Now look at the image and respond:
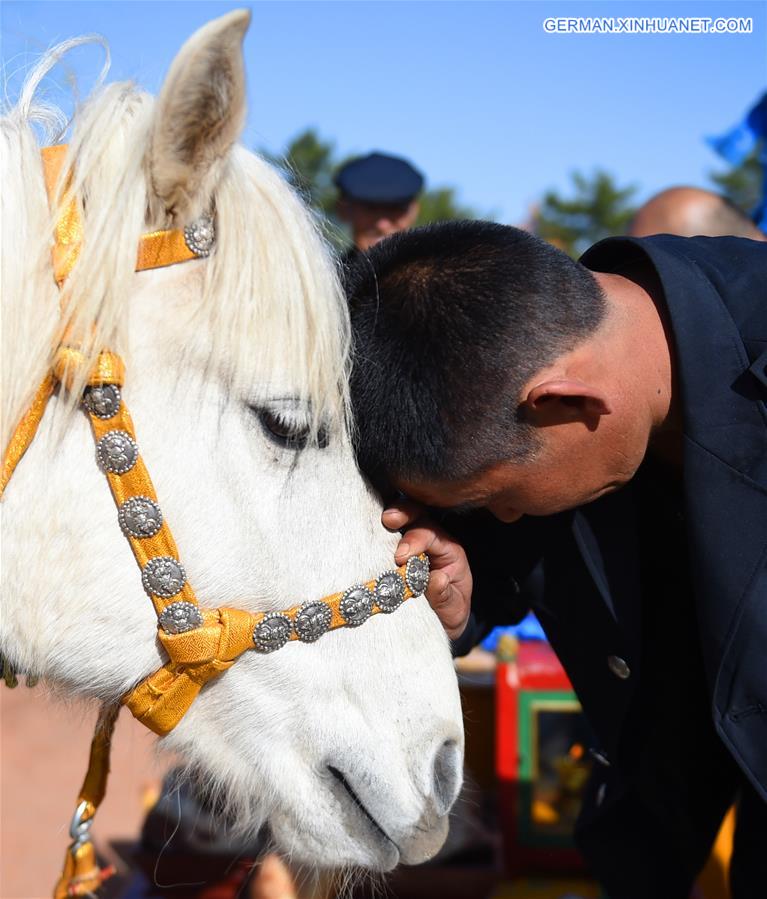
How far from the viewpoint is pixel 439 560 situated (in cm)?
154

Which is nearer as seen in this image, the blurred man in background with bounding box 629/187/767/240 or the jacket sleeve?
the jacket sleeve

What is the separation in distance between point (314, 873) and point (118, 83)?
1353 mm

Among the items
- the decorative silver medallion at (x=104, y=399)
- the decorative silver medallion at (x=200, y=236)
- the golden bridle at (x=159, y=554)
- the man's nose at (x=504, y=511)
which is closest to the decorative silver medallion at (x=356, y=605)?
the golden bridle at (x=159, y=554)

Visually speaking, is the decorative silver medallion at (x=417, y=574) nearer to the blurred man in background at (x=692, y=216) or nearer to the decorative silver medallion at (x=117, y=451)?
the decorative silver medallion at (x=117, y=451)

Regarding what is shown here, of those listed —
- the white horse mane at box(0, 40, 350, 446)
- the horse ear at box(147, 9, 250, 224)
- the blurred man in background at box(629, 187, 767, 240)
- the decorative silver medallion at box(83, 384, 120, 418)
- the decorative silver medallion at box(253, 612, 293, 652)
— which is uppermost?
the horse ear at box(147, 9, 250, 224)

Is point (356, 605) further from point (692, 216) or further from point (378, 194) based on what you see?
point (692, 216)

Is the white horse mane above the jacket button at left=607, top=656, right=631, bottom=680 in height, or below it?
above

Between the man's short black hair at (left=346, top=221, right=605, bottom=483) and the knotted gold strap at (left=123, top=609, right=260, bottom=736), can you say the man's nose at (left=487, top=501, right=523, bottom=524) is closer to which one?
the man's short black hair at (left=346, top=221, right=605, bottom=483)

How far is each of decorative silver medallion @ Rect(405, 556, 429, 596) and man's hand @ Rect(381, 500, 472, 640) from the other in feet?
0.05

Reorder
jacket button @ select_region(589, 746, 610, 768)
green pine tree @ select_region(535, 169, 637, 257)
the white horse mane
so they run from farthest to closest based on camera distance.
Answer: green pine tree @ select_region(535, 169, 637, 257), jacket button @ select_region(589, 746, 610, 768), the white horse mane

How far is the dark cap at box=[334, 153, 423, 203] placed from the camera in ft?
13.0

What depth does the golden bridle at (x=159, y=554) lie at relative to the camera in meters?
1.21

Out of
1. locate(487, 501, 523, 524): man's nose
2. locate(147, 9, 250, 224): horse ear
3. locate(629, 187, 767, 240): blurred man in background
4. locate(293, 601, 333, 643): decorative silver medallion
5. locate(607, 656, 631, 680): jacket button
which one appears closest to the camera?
locate(147, 9, 250, 224): horse ear

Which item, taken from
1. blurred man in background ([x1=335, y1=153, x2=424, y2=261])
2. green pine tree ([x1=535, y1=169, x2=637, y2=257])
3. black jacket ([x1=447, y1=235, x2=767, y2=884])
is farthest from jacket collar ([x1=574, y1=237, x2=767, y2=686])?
green pine tree ([x1=535, y1=169, x2=637, y2=257])
